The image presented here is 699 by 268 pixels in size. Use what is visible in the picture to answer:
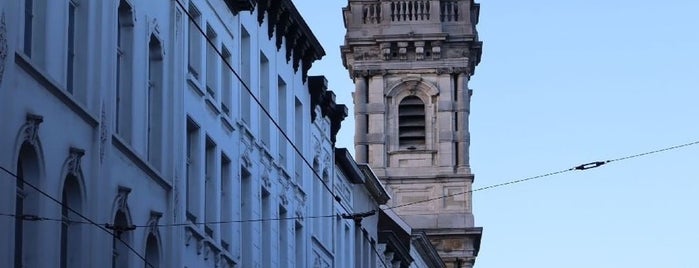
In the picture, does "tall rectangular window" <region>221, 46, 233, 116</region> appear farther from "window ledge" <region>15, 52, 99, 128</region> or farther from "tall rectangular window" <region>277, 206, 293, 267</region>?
"window ledge" <region>15, 52, 99, 128</region>

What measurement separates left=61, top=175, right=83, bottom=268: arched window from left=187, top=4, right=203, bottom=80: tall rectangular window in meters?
8.39

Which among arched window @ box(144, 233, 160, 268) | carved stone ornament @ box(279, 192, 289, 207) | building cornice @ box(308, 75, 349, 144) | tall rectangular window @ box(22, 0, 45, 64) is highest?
building cornice @ box(308, 75, 349, 144)

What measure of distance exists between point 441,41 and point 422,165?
6165mm

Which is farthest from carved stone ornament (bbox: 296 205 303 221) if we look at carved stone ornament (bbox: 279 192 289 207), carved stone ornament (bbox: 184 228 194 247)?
carved stone ornament (bbox: 184 228 194 247)

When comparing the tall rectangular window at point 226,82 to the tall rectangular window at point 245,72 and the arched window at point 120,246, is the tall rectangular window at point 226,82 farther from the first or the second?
the arched window at point 120,246

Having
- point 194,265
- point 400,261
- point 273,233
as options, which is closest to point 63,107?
point 194,265

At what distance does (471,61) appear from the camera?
10119 centimetres

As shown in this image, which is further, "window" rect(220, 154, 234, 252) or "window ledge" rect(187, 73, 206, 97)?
"window" rect(220, 154, 234, 252)

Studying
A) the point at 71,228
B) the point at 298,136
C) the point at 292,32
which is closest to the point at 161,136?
the point at 71,228

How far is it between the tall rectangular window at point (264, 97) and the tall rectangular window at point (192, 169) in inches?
243

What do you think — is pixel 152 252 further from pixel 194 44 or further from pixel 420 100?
pixel 420 100

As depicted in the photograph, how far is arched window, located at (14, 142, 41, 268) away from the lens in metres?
27.5

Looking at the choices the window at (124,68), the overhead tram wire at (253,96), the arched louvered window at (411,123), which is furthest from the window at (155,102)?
the arched louvered window at (411,123)

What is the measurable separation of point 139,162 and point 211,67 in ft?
22.6
